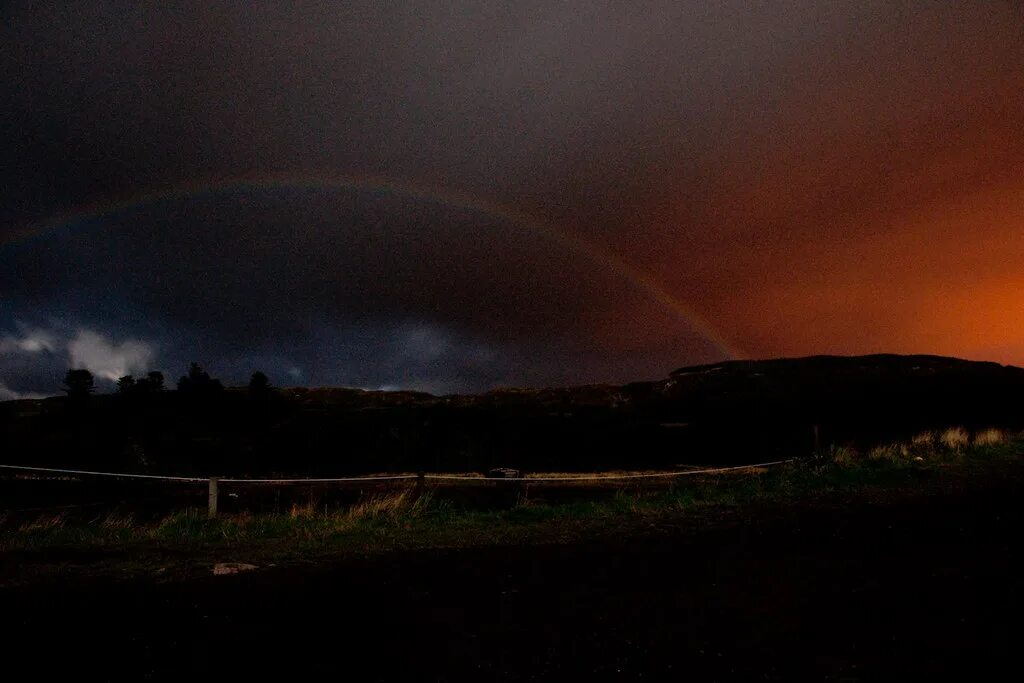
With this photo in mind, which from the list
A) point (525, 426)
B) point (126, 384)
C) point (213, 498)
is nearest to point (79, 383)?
point (126, 384)

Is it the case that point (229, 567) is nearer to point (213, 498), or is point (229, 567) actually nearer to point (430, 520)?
point (430, 520)

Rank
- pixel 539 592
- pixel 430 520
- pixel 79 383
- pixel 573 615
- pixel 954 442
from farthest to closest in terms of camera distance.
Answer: pixel 79 383 < pixel 954 442 < pixel 430 520 < pixel 539 592 < pixel 573 615

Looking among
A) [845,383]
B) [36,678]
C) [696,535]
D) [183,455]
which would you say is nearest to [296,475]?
[183,455]

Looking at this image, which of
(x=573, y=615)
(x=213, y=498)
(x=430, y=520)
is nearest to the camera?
(x=573, y=615)

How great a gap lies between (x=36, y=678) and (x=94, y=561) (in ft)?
13.8

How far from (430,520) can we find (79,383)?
5209 cm

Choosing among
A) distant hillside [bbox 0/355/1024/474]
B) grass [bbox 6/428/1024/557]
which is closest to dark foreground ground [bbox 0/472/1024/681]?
grass [bbox 6/428/1024/557]

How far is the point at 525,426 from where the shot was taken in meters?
52.7

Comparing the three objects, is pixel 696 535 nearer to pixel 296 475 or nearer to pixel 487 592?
pixel 487 592

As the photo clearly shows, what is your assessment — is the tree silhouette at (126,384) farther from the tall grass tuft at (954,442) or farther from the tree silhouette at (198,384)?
the tall grass tuft at (954,442)

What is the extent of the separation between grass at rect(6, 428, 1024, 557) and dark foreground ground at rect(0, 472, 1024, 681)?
1576mm

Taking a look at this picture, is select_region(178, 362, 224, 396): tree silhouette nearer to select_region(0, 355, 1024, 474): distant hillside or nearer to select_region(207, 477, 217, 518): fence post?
select_region(0, 355, 1024, 474): distant hillside

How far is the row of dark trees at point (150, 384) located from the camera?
52062 mm

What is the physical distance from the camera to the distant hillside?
35.6 meters
